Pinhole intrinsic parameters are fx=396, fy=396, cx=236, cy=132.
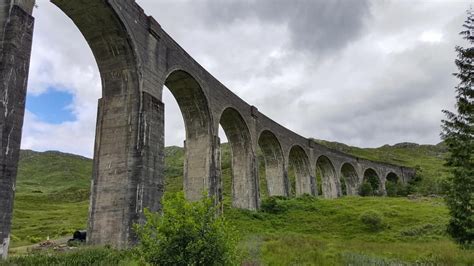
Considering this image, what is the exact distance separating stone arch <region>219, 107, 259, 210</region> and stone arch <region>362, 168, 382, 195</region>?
3158 centimetres

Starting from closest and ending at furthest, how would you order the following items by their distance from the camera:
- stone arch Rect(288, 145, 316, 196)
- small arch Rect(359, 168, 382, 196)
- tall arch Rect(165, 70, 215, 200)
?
tall arch Rect(165, 70, 215, 200) < stone arch Rect(288, 145, 316, 196) < small arch Rect(359, 168, 382, 196)

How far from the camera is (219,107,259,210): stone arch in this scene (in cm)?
2884

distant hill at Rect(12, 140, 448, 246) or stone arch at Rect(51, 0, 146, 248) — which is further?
distant hill at Rect(12, 140, 448, 246)

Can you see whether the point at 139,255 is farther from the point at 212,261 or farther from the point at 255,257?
the point at 255,257

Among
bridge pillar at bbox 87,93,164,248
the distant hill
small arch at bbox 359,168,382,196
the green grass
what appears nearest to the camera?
bridge pillar at bbox 87,93,164,248

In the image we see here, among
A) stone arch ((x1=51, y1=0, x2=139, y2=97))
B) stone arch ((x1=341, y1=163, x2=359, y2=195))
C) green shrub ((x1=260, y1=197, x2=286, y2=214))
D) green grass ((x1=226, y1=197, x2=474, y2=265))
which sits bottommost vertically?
green grass ((x1=226, y1=197, x2=474, y2=265))

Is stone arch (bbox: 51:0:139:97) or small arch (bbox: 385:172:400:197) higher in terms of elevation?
stone arch (bbox: 51:0:139:97)

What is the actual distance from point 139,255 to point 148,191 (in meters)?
7.79

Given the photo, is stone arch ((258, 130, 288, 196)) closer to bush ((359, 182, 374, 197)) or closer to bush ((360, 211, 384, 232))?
bush ((360, 211, 384, 232))

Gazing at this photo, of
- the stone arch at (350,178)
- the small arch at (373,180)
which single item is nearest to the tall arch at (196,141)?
the stone arch at (350,178)

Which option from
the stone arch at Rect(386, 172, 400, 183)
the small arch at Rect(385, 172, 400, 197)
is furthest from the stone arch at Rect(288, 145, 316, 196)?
the stone arch at Rect(386, 172, 400, 183)

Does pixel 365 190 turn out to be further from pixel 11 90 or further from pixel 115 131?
pixel 11 90

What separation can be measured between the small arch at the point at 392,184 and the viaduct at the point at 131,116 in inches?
1263

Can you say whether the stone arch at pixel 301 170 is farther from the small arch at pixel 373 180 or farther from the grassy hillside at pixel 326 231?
the small arch at pixel 373 180
